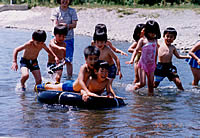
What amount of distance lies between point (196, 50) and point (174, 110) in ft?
6.33

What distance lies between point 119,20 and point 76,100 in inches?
694

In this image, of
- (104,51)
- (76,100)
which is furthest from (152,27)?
(76,100)

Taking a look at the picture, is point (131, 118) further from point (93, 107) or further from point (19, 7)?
point (19, 7)

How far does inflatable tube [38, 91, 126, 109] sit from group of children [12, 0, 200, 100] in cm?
9

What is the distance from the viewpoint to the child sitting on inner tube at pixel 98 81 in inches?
239

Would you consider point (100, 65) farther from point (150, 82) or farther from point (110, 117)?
point (150, 82)

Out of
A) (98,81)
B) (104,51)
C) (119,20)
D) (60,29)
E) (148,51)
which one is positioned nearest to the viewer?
(98,81)

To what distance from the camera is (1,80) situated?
8586mm

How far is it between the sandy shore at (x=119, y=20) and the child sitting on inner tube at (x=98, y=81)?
29.1 ft

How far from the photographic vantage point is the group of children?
620 cm

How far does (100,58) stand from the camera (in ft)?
22.4

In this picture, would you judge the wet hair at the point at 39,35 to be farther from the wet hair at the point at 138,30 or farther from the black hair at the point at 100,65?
the wet hair at the point at 138,30

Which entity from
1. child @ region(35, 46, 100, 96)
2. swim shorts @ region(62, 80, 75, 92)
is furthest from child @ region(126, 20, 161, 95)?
swim shorts @ region(62, 80, 75, 92)

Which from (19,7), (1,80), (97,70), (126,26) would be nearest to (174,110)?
(97,70)
